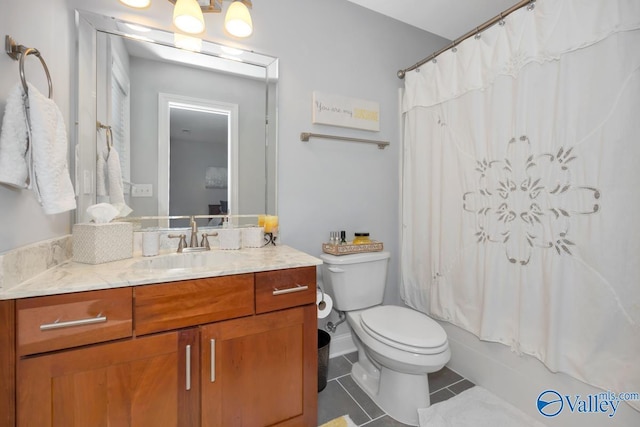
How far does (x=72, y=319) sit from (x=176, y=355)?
34cm

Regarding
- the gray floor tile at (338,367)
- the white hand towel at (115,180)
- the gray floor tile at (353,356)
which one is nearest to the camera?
the white hand towel at (115,180)

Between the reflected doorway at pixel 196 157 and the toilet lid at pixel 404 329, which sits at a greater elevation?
the reflected doorway at pixel 196 157

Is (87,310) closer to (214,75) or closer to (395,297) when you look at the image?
(214,75)

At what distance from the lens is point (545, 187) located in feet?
4.40

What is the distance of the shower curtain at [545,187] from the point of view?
1.12 m

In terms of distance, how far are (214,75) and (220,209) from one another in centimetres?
77

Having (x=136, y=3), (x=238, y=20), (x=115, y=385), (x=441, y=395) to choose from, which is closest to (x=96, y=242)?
(x=115, y=385)

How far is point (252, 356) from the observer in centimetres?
113

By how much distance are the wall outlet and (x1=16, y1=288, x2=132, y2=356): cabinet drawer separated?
2.32 feet

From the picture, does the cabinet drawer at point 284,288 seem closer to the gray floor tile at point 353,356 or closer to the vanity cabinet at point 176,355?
the vanity cabinet at point 176,355

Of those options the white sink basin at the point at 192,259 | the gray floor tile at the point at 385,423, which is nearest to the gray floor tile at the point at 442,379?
the gray floor tile at the point at 385,423

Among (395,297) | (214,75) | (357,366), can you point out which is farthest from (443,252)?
(214,75)

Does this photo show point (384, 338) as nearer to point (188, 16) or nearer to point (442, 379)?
point (442, 379)

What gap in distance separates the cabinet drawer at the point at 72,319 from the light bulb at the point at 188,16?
1.27 metres
